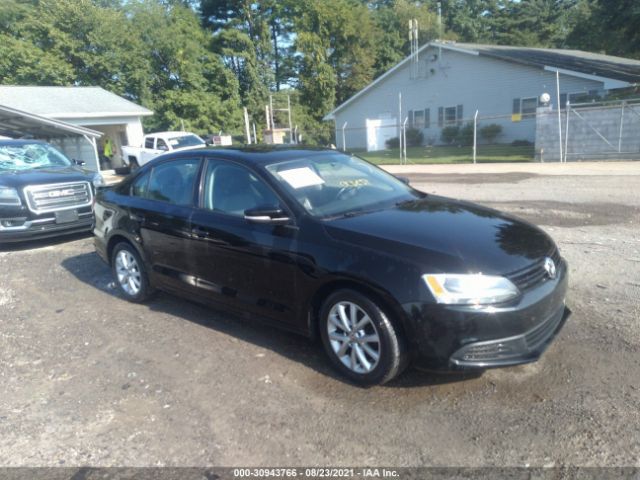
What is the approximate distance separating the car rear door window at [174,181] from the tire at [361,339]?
189 cm

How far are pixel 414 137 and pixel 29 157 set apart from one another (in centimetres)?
2444

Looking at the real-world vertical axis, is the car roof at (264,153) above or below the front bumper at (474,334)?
above

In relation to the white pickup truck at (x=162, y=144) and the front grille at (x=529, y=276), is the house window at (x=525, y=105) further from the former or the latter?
the front grille at (x=529, y=276)

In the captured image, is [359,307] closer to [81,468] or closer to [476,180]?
[81,468]

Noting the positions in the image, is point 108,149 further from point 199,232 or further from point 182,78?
point 199,232

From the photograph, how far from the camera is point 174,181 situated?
4840 millimetres

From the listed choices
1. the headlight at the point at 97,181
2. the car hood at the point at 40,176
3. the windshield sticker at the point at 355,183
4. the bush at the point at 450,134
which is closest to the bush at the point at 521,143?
the bush at the point at 450,134

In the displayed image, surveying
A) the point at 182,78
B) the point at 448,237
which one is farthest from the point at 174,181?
the point at 182,78

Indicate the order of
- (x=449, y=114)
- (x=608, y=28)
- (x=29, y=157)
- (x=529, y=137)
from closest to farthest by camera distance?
(x=29, y=157)
(x=529, y=137)
(x=608, y=28)
(x=449, y=114)

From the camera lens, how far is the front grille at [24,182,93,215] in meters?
7.85

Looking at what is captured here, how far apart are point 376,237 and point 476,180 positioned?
442 inches

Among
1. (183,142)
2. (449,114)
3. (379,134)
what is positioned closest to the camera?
(183,142)

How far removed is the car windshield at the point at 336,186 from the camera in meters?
3.95

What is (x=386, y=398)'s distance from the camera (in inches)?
130
